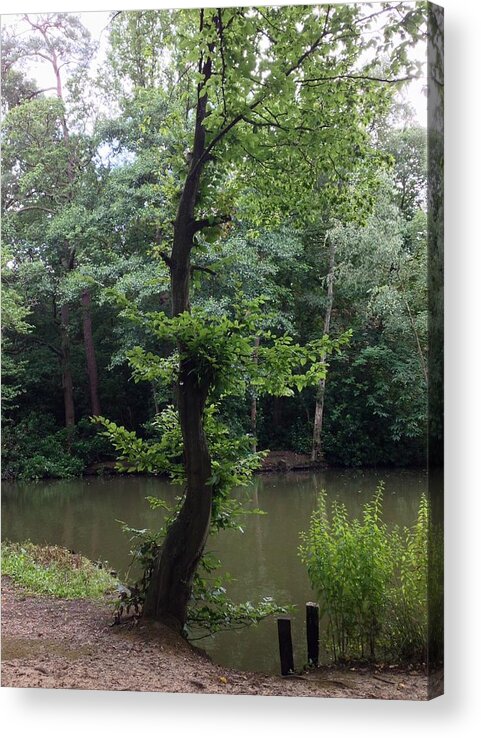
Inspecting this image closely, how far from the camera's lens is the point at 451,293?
12.3 feet

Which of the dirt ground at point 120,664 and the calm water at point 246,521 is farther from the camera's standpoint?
the calm water at point 246,521

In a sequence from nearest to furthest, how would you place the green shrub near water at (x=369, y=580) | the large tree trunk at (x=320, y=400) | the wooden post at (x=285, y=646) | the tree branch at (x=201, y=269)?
the green shrub near water at (x=369, y=580)
the wooden post at (x=285, y=646)
the large tree trunk at (x=320, y=400)
the tree branch at (x=201, y=269)

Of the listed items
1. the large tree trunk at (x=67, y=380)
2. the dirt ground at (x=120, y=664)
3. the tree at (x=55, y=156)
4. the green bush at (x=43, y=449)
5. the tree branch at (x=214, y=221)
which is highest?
the tree at (x=55, y=156)

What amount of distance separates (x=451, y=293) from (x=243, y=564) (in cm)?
167

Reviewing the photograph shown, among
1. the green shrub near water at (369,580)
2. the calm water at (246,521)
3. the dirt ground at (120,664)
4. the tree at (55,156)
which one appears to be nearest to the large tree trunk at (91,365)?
the tree at (55,156)

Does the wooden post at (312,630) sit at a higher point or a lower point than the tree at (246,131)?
lower

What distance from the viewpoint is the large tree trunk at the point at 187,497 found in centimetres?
420

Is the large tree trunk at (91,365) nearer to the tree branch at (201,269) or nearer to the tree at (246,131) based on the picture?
the tree at (246,131)

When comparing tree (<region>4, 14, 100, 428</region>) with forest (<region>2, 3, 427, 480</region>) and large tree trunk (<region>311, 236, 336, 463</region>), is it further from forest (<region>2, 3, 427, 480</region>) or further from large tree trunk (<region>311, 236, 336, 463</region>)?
large tree trunk (<region>311, 236, 336, 463</region>)

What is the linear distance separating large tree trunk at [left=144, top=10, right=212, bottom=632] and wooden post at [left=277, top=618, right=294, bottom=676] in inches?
21.1

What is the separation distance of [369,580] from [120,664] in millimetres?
1255

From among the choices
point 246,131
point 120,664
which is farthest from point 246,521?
point 246,131

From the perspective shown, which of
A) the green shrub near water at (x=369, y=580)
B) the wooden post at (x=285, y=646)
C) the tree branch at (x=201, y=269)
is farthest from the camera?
the tree branch at (x=201, y=269)

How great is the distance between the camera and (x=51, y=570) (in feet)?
14.1
